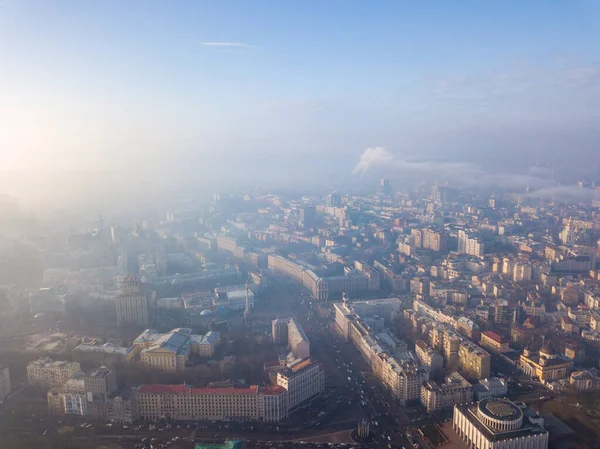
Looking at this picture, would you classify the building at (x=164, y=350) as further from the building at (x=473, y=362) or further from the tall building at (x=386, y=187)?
the tall building at (x=386, y=187)

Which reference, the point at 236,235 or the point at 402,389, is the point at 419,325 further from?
the point at 236,235

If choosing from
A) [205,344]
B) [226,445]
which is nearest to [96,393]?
[226,445]

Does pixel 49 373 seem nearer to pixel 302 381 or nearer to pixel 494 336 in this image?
pixel 302 381

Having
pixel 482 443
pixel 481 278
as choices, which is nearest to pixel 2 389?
pixel 482 443

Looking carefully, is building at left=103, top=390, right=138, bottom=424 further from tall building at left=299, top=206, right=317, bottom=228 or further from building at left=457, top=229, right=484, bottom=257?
tall building at left=299, top=206, right=317, bottom=228

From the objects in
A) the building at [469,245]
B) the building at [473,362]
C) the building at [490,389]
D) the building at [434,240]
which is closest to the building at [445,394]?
the building at [490,389]

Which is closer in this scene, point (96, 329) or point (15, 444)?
point (15, 444)
